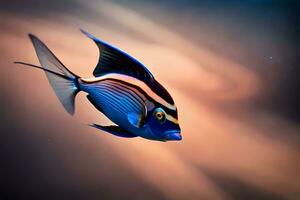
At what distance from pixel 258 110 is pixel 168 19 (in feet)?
2.28

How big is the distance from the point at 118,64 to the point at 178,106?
385 millimetres

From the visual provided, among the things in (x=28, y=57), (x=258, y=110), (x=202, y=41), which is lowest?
(x=28, y=57)

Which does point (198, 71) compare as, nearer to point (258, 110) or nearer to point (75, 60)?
point (258, 110)

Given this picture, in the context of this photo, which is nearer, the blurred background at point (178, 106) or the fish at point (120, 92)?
the fish at point (120, 92)

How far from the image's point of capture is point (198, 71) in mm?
1847

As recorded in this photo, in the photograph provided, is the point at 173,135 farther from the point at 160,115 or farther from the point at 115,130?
the point at 115,130

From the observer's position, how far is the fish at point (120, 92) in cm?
172

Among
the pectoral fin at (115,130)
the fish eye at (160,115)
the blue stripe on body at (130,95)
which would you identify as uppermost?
the blue stripe on body at (130,95)

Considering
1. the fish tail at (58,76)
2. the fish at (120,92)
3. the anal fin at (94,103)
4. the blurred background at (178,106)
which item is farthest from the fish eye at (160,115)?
the fish tail at (58,76)

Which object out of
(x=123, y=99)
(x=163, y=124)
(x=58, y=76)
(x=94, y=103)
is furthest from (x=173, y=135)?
(x=58, y=76)

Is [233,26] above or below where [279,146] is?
above

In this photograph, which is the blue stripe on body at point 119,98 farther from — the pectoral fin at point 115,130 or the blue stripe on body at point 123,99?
the pectoral fin at point 115,130

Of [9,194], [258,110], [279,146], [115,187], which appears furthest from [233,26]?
[9,194]

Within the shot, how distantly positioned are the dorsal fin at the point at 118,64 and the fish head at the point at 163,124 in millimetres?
189
